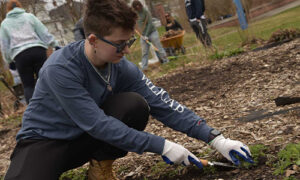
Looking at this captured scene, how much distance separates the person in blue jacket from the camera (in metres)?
1.84

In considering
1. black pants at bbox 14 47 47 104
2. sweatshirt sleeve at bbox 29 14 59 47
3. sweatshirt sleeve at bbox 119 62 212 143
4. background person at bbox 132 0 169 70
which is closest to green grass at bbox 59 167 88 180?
sweatshirt sleeve at bbox 119 62 212 143

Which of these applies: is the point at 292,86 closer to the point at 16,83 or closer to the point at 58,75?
the point at 58,75

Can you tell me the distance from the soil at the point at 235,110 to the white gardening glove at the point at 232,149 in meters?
0.09

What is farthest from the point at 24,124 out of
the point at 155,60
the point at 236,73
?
the point at 155,60

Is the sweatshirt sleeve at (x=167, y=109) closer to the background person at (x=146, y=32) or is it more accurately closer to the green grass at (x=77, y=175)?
the green grass at (x=77, y=175)

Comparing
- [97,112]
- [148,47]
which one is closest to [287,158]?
[97,112]

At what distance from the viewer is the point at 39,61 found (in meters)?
4.38

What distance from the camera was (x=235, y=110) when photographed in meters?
3.24

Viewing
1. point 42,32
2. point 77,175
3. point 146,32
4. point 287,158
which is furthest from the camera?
point 146,32

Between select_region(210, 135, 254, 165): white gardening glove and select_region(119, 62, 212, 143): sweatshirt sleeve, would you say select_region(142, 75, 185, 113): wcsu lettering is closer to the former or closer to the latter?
select_region(119, 62, 212, 143): sweatshirt sleeve

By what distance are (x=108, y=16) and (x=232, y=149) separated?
1.08 metres

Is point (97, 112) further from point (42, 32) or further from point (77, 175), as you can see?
point (42, 32)

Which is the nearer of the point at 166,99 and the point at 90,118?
the point at 90,118

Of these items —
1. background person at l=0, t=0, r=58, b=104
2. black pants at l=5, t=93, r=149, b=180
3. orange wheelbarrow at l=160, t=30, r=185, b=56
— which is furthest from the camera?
orange wheelbarrow at l=160, t=30, r=185, b=56
